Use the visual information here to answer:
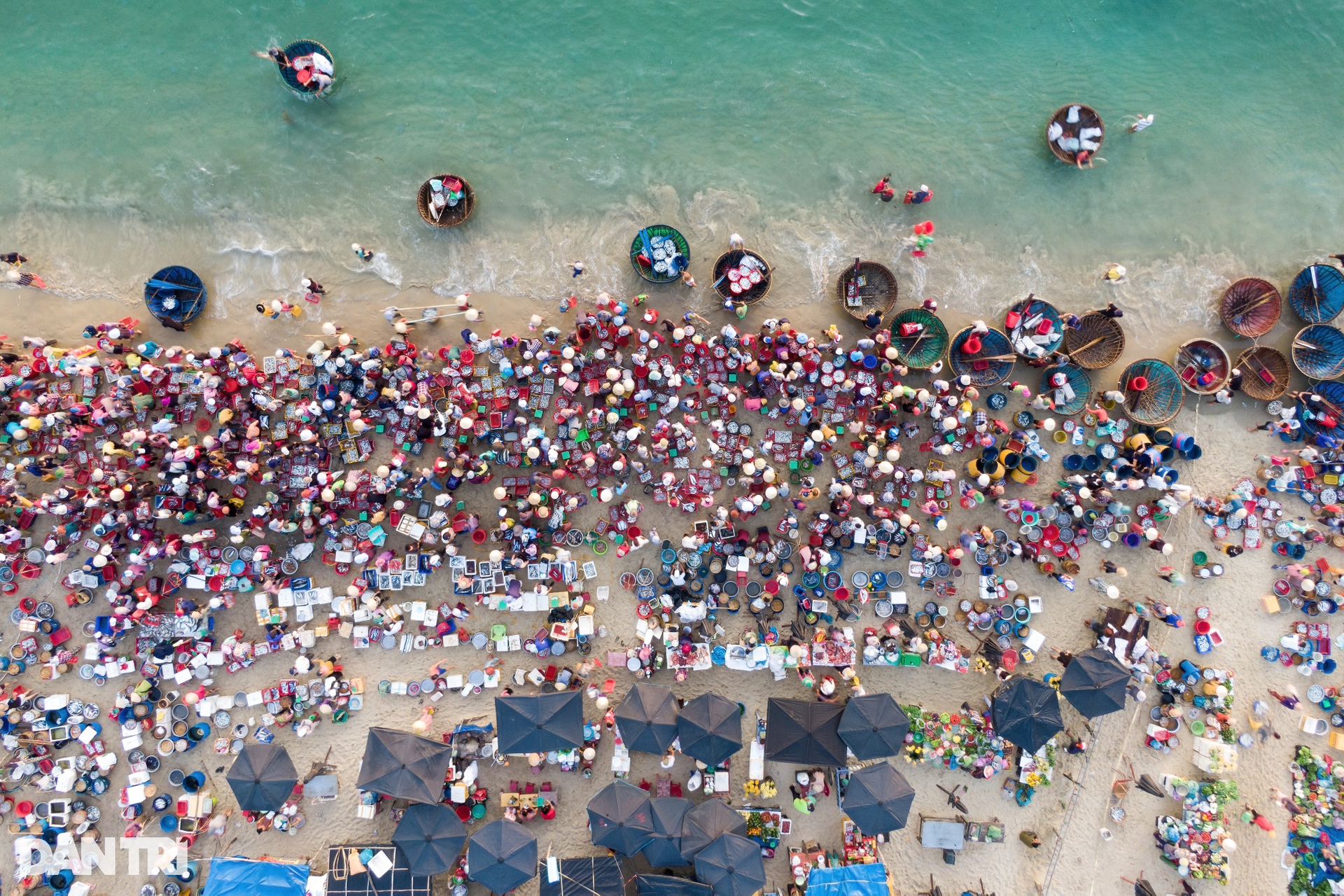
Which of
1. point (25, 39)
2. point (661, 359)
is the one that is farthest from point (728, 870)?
point (25, 39)

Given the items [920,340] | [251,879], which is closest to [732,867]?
[251,879]

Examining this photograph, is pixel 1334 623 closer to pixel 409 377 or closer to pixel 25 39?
pixel 409 377

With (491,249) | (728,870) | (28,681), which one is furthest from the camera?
(491,249)

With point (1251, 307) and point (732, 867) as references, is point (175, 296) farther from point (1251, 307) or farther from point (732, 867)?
point (1251, 307)

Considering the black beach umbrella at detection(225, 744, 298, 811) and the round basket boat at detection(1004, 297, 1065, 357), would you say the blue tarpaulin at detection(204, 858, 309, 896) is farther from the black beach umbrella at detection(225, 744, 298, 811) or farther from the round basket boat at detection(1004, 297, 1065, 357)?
the round basket boat at detection(1004, 297, 1065, 357)

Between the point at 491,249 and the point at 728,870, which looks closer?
the point at 728,870

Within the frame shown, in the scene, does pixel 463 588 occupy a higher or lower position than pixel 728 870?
higher
